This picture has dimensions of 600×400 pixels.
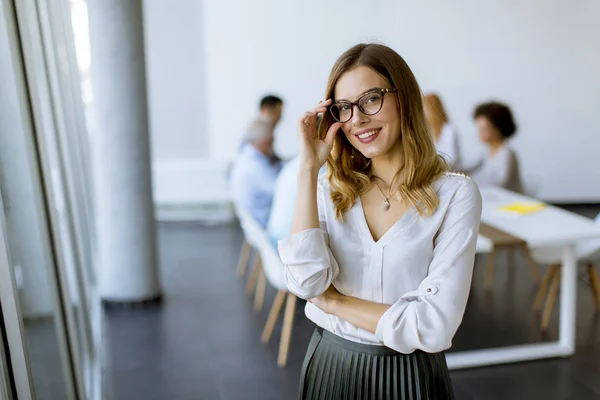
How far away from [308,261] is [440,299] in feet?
1.12

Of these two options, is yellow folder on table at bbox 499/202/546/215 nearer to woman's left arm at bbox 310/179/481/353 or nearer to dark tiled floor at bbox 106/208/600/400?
dark tiled floor at bbox 106/208/600/400

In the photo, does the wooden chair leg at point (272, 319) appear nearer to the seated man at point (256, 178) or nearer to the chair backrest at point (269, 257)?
the chair backrest at point (269, 257)

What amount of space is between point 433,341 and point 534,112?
724cm

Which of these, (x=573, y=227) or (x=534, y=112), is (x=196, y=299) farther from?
(x=534, y=112)

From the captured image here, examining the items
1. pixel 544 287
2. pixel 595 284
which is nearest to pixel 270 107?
pixel 544 287

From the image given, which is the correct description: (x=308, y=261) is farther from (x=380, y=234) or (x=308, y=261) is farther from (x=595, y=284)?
(x=595, y=284)

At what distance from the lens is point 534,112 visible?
27.2ft

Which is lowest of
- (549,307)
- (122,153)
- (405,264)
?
(549,307)

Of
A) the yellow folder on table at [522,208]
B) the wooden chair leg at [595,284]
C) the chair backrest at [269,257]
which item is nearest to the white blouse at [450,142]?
the yellow folder on table at [522,208]

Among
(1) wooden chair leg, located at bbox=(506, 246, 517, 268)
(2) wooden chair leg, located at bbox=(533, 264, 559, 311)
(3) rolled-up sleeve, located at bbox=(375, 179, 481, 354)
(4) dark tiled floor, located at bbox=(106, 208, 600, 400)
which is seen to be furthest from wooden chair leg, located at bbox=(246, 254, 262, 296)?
(3) rolled-up sleeve, located at bbox=(375, 179, 481, 354)

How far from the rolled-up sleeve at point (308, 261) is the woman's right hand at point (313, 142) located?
0.59 ft

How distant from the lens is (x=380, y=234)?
1823 mm

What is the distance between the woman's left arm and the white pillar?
11.5 ft

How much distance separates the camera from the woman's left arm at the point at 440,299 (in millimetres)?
1682
